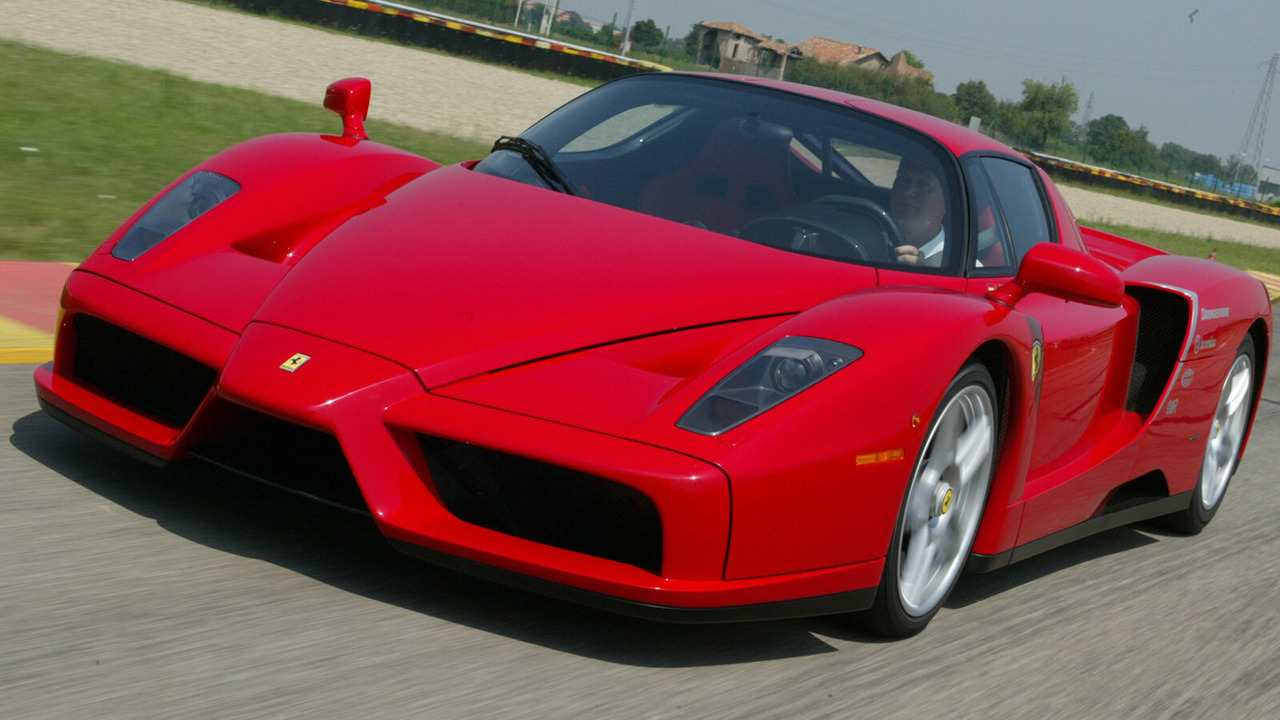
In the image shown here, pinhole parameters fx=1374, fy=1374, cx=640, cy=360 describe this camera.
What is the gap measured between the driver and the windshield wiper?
0.90 m

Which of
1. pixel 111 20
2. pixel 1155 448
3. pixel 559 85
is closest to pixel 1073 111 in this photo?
pixel 559 85

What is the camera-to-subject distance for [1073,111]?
91.1 metres

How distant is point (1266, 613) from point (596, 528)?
2489mm

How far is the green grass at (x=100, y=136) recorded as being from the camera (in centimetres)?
690

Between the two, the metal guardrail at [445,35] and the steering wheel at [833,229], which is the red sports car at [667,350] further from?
the metal guardrail at [445,35]

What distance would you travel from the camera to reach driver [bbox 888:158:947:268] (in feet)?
12.1

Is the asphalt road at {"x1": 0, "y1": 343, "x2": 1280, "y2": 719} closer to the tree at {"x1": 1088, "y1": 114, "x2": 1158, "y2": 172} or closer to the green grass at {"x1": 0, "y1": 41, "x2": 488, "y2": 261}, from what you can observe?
the green grass at {"x1": 0, "y1": 41, "x2": 488, "y2": 261}

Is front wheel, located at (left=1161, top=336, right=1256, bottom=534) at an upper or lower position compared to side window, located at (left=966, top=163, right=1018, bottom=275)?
lower

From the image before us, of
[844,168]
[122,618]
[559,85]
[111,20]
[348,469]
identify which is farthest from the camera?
[559,85]

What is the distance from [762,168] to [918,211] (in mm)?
446

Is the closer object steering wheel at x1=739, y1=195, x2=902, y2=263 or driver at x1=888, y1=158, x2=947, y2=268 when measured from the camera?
steering wheel at x1=739, y1=195, x2=902, y2=263

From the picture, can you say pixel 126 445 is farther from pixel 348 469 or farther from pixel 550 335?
pixel 550 335

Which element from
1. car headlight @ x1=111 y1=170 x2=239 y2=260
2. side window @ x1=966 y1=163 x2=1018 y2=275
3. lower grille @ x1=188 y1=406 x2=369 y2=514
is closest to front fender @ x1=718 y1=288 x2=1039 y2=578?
side window @ x1=966 y1=163 x2=1018 y2=275

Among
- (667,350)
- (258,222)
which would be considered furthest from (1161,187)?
(667,350)
